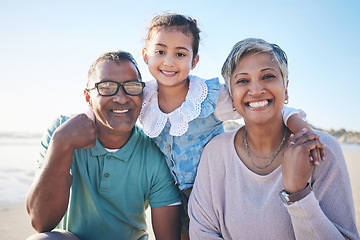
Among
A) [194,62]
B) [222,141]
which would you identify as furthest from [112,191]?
[194,62]

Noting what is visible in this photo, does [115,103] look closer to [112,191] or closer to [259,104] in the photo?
[112,191]

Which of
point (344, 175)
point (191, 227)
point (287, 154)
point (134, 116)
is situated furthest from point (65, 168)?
point (344, 175)

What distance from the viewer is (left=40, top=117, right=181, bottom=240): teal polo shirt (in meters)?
2.91

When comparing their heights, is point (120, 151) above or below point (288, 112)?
below

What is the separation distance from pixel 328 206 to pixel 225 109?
1.39 m

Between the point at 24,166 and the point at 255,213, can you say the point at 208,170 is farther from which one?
the point at 24,166

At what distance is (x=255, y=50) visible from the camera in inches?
99.4

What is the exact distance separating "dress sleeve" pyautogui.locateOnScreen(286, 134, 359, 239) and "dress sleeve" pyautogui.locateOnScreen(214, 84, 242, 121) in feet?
3.53

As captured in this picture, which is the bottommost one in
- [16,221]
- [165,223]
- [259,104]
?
[16,221]

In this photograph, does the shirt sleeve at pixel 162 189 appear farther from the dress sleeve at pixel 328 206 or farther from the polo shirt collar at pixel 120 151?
the dress sleeve at pixel 328 206

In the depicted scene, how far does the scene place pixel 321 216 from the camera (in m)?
1.99

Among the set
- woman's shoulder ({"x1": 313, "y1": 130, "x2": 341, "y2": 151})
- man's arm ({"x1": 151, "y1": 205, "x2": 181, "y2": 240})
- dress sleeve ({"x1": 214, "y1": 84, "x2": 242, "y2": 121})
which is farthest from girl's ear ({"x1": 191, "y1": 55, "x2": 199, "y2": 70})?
woman's shoulder ({"x1": 313, "y1": 130, "x2": 341, "y2": 151})

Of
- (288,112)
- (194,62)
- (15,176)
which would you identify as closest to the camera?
(288,112)

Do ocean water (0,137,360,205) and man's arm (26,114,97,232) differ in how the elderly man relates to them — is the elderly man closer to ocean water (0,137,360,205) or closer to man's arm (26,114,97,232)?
man's arm (26,114,97,232)
